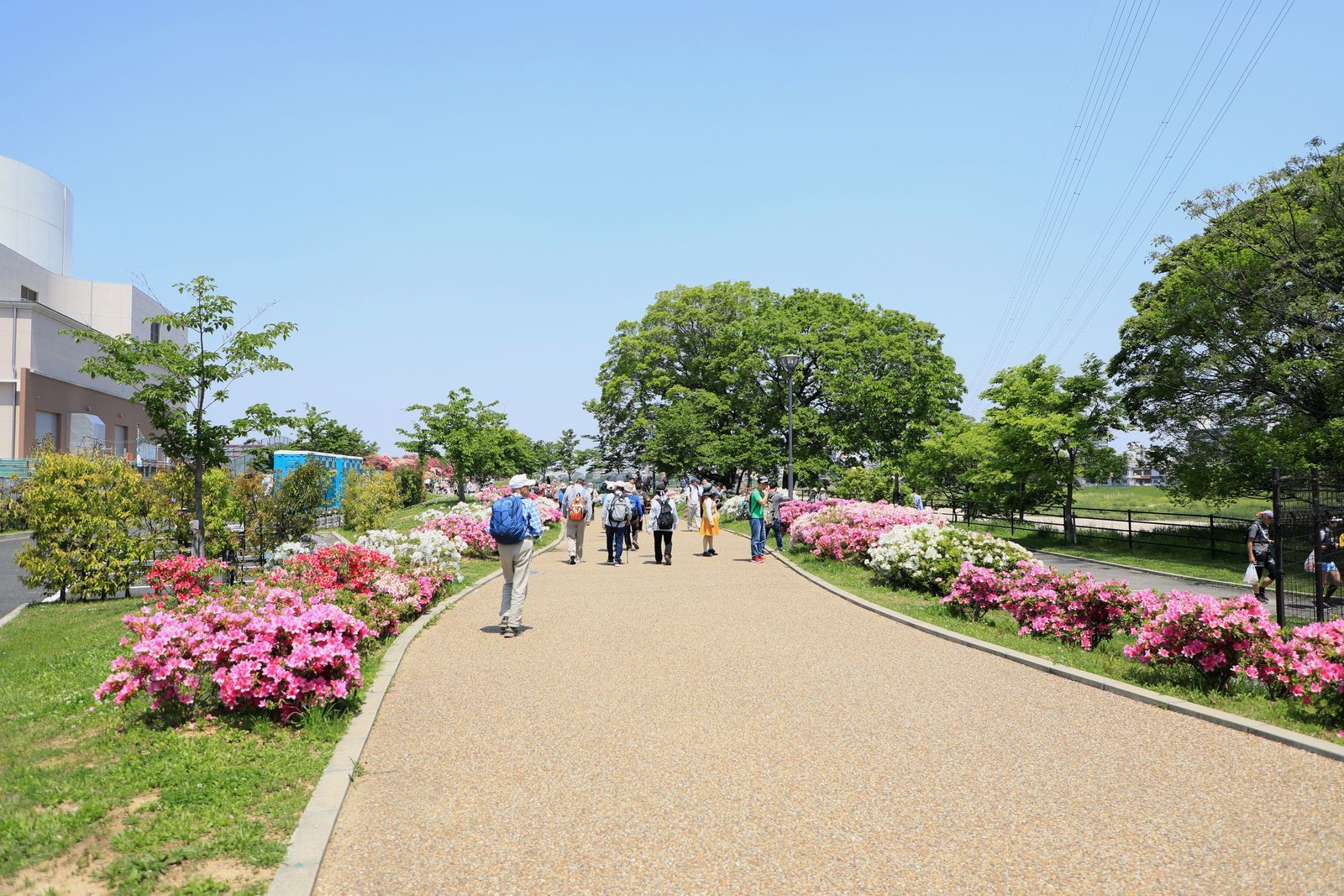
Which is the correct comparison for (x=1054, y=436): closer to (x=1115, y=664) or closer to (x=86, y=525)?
(x=1115, y=664)

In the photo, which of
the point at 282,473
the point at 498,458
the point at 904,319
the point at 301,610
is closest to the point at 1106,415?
the point at 904,319

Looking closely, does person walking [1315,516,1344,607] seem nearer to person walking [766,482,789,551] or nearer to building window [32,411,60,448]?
person walking [766,482,789,551]

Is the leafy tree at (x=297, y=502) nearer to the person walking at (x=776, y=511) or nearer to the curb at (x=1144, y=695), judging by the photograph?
the person walking at (x=776, y=511)

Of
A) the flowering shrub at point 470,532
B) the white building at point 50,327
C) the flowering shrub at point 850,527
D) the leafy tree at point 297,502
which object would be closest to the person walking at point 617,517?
the flowering shrub at point 470,532

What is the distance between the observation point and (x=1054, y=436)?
2762 cm

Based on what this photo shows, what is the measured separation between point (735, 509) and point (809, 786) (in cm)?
3305

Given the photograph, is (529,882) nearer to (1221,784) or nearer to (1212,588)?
(1221,784)

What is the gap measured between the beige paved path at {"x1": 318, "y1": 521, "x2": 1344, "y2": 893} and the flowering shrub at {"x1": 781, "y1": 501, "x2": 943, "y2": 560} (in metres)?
8.60

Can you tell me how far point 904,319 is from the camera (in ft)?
149

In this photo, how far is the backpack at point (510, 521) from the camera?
9.94 metres

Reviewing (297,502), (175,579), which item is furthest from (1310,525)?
(297,502)

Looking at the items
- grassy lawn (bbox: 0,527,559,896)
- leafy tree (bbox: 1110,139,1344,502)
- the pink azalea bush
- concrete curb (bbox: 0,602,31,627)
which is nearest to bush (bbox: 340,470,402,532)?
concrete curb (bbox: 0,602,31,627)

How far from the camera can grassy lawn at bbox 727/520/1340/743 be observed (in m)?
6.32

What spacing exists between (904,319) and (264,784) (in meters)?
43.7
